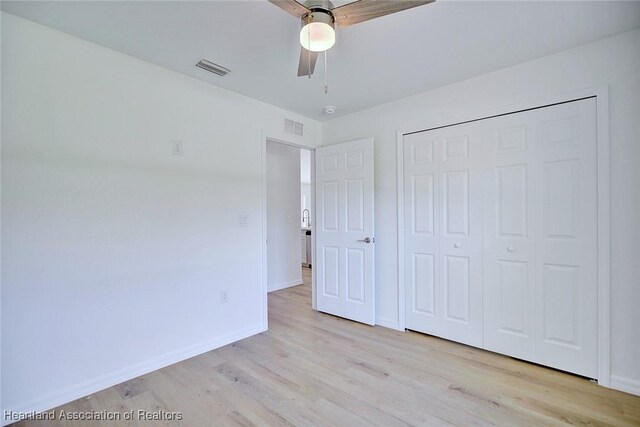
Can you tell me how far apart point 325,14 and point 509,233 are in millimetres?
2192

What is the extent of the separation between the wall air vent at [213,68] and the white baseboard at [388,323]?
9.53 ft

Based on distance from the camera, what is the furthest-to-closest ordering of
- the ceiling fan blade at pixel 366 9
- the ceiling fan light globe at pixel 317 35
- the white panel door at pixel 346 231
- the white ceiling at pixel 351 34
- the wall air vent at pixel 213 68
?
the white panel door at pixel 346 231 → the wall air vent at pixel 213 68 → the white ceiling at pixel 351 34 → the ceiling fan light globe at pixel 317 35 → the ceiling fan blade at pixel 366 9

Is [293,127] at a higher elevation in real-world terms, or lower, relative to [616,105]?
higher

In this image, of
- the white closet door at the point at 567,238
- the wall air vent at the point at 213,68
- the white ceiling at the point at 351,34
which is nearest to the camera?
the white ceiling at the point at 351,34

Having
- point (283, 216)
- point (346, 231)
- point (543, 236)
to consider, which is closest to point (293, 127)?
point (346, 231)

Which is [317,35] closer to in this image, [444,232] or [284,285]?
[444,232]

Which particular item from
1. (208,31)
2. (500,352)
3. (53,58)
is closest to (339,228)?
(500,352)

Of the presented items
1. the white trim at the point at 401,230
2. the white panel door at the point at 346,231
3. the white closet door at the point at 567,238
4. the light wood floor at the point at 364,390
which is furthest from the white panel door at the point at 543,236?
the white panel door at the point at 346,231

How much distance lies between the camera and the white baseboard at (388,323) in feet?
10.3

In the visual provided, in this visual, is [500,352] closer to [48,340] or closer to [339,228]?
[339,228]

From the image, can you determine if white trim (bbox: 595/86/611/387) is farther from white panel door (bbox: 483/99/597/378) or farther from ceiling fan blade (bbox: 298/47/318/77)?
ceiling fan blade (bbox: 298/47/318/77)

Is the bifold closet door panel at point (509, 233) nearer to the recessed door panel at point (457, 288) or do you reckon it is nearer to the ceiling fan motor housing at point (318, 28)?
the recessed door panel at point (457, 288)

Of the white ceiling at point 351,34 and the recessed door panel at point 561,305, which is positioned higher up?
the white ceiling at point 351,34

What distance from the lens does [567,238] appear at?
2232mm
